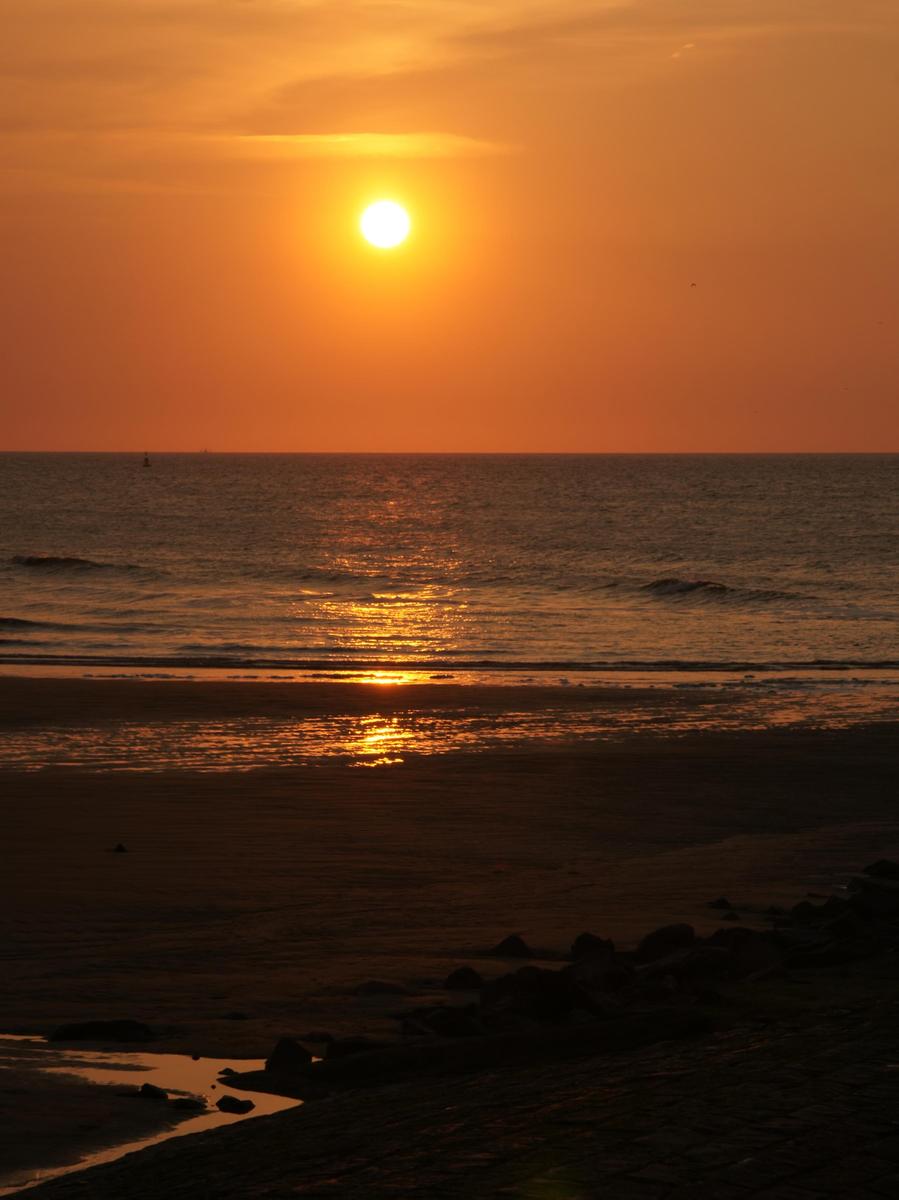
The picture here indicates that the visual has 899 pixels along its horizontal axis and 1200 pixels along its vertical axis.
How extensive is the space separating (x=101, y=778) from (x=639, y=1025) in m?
10.4

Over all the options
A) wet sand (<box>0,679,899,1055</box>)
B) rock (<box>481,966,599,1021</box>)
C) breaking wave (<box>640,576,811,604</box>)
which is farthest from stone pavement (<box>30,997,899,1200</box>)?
breaking wave (<box>640,576,811,604</box>)

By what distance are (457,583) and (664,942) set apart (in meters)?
47.4

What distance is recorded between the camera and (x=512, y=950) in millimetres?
9727

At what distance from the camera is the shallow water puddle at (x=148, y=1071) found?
267 inches

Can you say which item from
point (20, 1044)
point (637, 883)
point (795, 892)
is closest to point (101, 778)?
point (637, 883)

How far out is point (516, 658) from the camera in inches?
1307

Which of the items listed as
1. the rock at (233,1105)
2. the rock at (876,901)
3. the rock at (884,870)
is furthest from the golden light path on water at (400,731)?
the rock at (233,1105)

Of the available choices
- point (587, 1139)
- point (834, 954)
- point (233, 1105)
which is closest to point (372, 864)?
point (834, 954)

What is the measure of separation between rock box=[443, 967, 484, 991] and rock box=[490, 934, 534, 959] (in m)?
0.74

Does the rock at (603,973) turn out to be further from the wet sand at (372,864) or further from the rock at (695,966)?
the wet sand at (372,864)

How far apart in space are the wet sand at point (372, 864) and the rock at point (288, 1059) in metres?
0.49

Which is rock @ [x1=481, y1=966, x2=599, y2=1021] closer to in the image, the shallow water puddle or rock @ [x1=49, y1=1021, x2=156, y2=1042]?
the shallow water puddle

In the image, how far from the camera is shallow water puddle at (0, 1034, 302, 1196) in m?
6.79

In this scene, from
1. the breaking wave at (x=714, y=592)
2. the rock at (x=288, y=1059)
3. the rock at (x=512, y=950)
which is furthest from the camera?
the breaking wave at (x=714, y=592)
